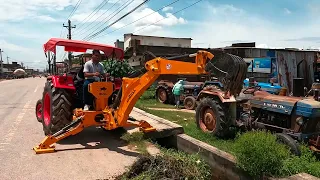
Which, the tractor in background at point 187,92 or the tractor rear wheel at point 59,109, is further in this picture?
the tractor in background at point 187,92

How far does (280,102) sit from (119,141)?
354cm

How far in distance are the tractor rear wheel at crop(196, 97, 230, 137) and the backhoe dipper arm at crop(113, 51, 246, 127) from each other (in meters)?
1.97

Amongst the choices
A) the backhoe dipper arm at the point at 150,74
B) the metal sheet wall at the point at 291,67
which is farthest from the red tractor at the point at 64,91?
the metal sheet wall at the point at 291,67

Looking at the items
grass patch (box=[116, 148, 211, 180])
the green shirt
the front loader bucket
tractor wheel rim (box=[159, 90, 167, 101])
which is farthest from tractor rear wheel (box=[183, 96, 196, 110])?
grass patch (box=[116, 148, 211, 180])

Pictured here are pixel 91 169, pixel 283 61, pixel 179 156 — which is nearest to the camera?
pixel 179 156

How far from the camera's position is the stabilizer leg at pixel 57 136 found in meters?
5.96

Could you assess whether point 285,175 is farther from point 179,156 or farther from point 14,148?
point 14,148

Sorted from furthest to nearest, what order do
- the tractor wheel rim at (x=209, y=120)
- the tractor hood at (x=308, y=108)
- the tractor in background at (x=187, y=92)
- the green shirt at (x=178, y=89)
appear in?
the green shirt at (x=178, y=89), the tractor in background at (x=187, y=92), the tractor wheel rim at (x=209, y=120), the tractor hood at (x=308, y=108)

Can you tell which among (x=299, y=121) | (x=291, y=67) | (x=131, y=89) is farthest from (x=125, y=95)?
(x=291, y=67)

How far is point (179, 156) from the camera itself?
15.3 ft

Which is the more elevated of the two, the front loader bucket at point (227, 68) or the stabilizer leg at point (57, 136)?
the front loader bucket at point (227, 68)

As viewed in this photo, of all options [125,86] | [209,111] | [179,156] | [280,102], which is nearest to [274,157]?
[179,156]

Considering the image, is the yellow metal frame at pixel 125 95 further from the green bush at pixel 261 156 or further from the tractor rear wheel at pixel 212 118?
the green bush at pixel 261 156

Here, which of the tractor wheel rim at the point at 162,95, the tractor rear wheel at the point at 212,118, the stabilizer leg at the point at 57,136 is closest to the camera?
the stabilizer leg at the point at 57,136
